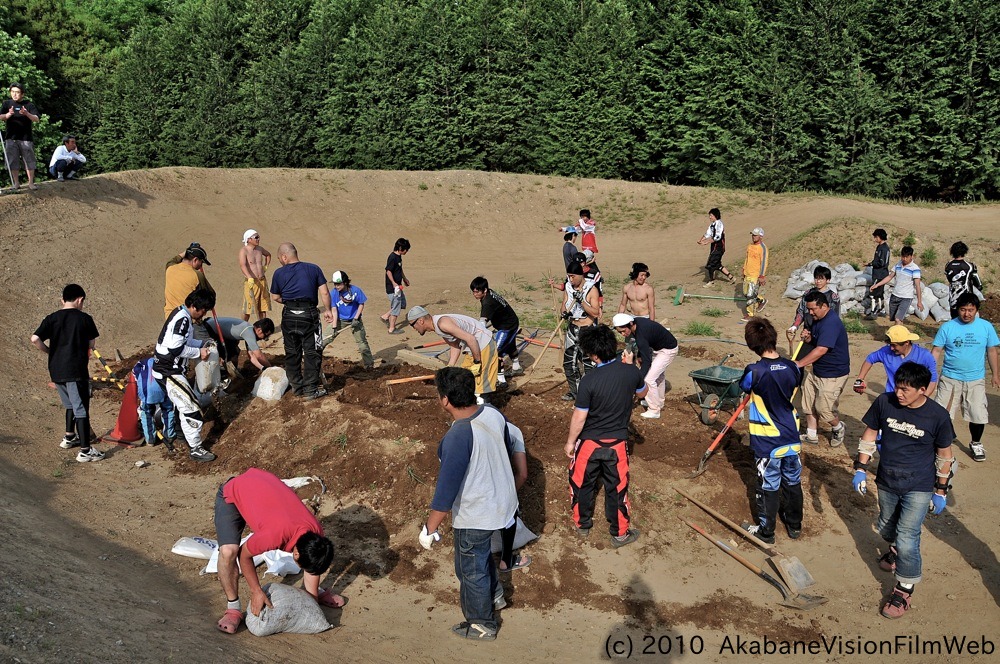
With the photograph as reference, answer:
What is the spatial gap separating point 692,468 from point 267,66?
26013mm

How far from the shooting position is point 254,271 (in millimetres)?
13023

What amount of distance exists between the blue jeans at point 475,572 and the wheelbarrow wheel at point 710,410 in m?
4.23

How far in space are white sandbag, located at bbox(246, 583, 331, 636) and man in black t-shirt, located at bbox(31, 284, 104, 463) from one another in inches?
182

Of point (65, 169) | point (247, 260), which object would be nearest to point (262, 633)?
point (247, 260)

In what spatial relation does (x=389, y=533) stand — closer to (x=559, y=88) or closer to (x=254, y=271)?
(x=254, y=271)

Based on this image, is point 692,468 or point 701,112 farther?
point 701,112

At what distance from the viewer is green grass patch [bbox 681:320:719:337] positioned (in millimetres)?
14516

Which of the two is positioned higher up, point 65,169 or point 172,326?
point 65,169

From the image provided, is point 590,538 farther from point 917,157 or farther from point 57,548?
point 917,157

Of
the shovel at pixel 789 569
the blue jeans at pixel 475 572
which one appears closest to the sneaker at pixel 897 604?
the shovel at pixel 789 569

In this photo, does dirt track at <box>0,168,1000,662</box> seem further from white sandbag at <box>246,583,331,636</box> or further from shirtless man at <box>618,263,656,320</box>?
shirtless man at <box>618,263,656,320</box>

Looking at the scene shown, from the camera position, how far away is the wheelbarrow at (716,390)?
9.50 m

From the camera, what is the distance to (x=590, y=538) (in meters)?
7.57

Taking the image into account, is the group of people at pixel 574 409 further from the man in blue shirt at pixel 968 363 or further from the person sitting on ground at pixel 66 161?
the person sitting on ground at pixel 66 161
